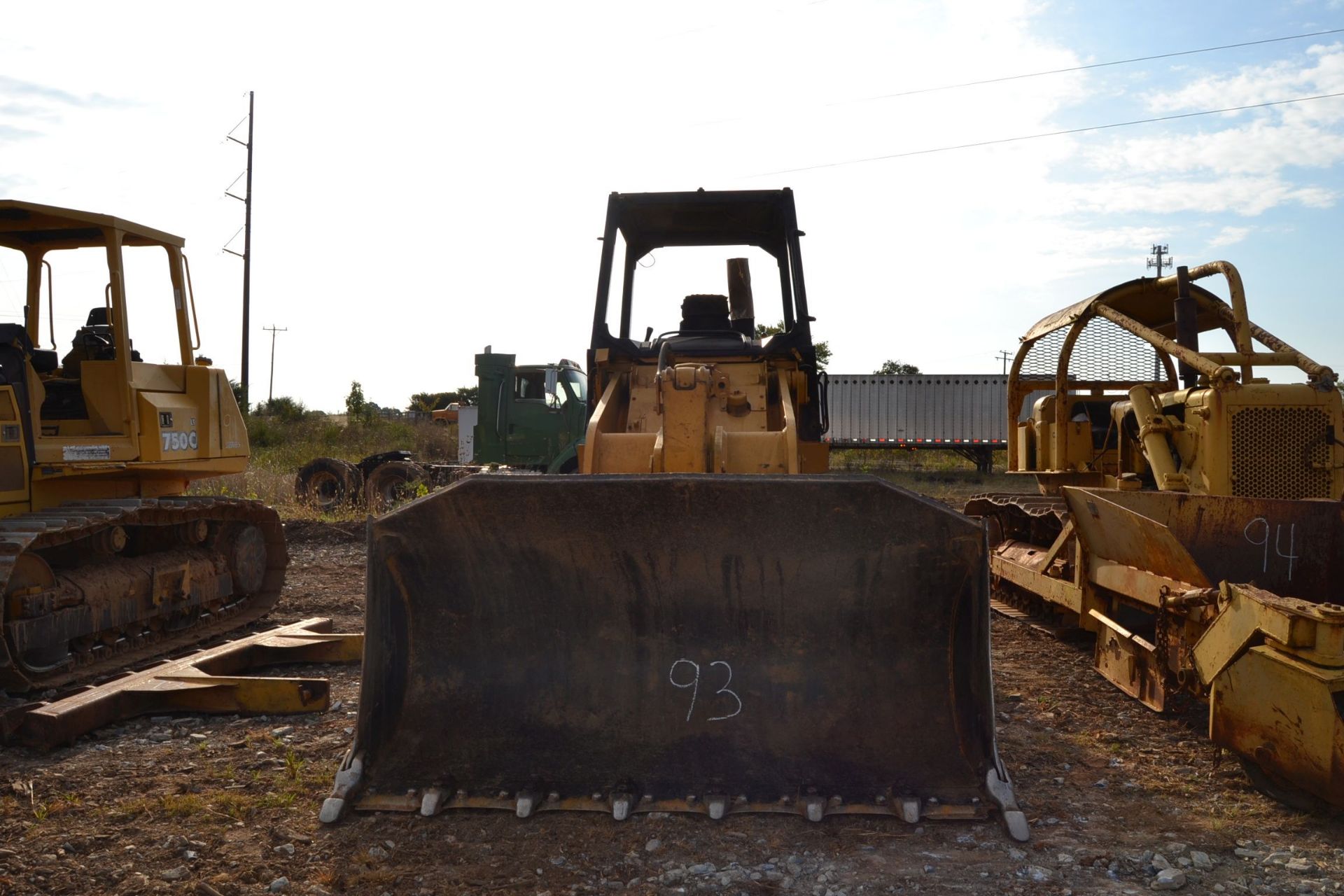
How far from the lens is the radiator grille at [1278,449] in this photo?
6391 mm

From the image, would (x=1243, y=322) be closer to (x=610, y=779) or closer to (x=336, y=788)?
(x=610, y=779)

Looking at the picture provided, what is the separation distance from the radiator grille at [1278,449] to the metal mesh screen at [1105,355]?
1.89 m

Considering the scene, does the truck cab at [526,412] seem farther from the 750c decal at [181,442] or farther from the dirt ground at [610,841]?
the dirt ground at [610,841]

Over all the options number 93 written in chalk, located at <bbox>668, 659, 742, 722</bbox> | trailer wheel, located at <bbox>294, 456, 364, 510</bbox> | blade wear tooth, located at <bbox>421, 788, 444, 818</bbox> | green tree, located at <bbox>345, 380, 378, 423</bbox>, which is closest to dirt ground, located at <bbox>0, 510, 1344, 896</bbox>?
blade wear tooth, located at <bbox>421, 788, 444, 818</bbox>

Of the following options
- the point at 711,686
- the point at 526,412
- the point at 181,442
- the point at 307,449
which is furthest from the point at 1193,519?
the point at 307,449

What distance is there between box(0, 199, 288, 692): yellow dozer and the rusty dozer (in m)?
2.90

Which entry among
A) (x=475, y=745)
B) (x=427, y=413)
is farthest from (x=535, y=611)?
(x=427, y=413)

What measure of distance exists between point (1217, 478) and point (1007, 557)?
2115 mm

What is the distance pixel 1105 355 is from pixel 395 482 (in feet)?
37.2

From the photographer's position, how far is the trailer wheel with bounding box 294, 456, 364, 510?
639 inches

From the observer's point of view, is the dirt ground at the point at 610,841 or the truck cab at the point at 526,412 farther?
the truck cab at the point at 526,412

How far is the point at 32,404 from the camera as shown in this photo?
6.38m

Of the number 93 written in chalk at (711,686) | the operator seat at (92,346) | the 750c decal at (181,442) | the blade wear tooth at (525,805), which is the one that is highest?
the operator seat at (92,346)

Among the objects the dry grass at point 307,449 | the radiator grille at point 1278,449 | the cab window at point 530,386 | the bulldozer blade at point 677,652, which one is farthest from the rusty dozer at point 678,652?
the cab window at point 530,386
